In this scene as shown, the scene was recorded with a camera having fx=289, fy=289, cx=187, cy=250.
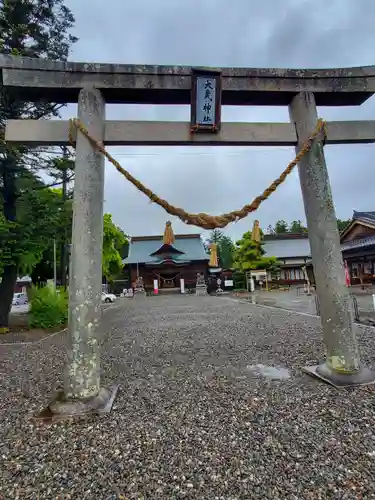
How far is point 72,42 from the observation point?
967 cm

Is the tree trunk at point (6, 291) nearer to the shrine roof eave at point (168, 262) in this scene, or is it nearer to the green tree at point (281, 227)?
the shrine roof eave at point (168, 262)

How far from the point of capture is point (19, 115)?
28.0 feet

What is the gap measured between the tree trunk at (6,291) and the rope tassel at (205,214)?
24.1 ft

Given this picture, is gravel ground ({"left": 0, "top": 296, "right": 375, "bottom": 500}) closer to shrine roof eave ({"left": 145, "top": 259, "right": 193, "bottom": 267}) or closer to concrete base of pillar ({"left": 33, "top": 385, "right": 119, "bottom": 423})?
concrete base of pillar ({"left": 33, "top": 385, "right": 119, "bottom": 423})

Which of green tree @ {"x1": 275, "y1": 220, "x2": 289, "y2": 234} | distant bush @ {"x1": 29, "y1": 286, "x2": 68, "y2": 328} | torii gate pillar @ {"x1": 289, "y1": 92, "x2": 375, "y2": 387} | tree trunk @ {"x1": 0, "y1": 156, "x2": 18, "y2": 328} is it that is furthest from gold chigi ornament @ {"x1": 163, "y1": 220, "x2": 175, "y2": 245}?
green tree @ {"x1": 275, "y1": 220, "x2": 289, "y2": 234}

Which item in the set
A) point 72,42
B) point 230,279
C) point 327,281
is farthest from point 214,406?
point 230,279

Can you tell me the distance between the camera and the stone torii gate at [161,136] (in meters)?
3.08

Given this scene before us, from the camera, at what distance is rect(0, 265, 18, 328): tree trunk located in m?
9.03

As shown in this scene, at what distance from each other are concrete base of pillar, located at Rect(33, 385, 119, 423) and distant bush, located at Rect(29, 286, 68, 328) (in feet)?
24.1

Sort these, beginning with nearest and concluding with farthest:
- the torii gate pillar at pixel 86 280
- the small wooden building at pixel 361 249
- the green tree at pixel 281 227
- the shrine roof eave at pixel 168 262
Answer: the torii gate pillar at pixel 86 280
the small wooden building at pixel 361 249
the shrine roof eave at pixel 168 262
the green tree at pixel 281 227

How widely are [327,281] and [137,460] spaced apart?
8.84 feet

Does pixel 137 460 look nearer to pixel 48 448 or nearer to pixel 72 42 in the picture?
pixel 48 448

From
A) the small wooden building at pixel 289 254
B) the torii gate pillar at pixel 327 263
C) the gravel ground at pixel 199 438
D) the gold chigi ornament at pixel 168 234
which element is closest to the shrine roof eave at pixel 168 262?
the small wooden building at pixel 289 254

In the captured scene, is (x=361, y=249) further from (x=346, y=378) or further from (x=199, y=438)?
(x=199, y=438)
